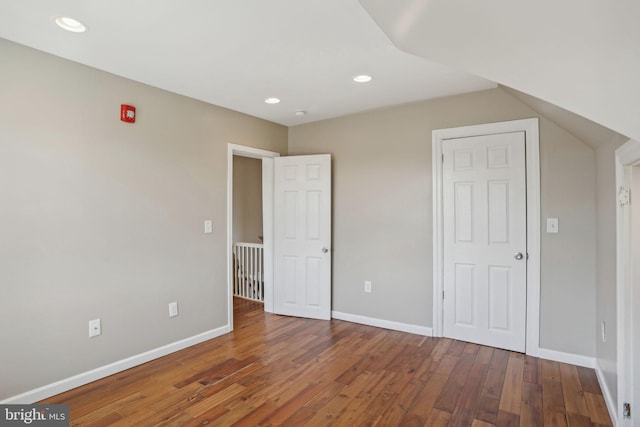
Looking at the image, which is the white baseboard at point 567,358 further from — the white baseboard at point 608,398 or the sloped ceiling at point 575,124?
the sloped ceiling at point 575,124

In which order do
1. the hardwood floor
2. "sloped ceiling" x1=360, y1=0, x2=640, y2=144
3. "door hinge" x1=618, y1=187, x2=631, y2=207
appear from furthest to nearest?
the hardwood floor < "door hinge" x1=618, y1=187, x2=631, y2=207 < "sloped ceiling" x1=360, y1=0, x2=640, y2=144

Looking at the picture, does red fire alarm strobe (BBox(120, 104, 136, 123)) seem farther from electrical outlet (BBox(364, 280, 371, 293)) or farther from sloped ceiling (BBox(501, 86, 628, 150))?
sloped ceiling (BBox(501, 86, 628, 150))

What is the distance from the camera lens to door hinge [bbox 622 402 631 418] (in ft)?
5.98

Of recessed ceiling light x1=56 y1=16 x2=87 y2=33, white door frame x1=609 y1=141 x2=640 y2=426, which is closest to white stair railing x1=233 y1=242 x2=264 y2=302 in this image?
recessed ceiling light x1=56 y1=16 x2=87 y2=33

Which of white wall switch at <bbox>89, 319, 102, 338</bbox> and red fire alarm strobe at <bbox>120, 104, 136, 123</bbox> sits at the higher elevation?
red fire alarm strobe at <bbox>120, 104, 136, 123</bbox>

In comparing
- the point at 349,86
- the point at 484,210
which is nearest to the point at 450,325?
the point at 484,210

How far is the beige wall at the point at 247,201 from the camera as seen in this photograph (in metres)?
6.29

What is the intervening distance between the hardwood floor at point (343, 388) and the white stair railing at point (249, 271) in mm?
1574

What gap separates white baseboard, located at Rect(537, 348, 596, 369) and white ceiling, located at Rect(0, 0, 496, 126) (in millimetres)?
2377

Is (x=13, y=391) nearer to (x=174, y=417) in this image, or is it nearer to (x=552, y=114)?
(x=174, y=417)

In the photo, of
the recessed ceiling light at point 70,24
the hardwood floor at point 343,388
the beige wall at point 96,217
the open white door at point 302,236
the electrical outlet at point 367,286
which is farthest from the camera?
the open white door at point 302,236

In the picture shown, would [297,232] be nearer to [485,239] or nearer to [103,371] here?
[485,239]

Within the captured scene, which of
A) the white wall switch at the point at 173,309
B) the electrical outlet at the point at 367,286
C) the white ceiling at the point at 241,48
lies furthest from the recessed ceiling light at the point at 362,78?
the white wall switch at the point at 173,309

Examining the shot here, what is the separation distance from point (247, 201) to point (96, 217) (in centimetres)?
373
